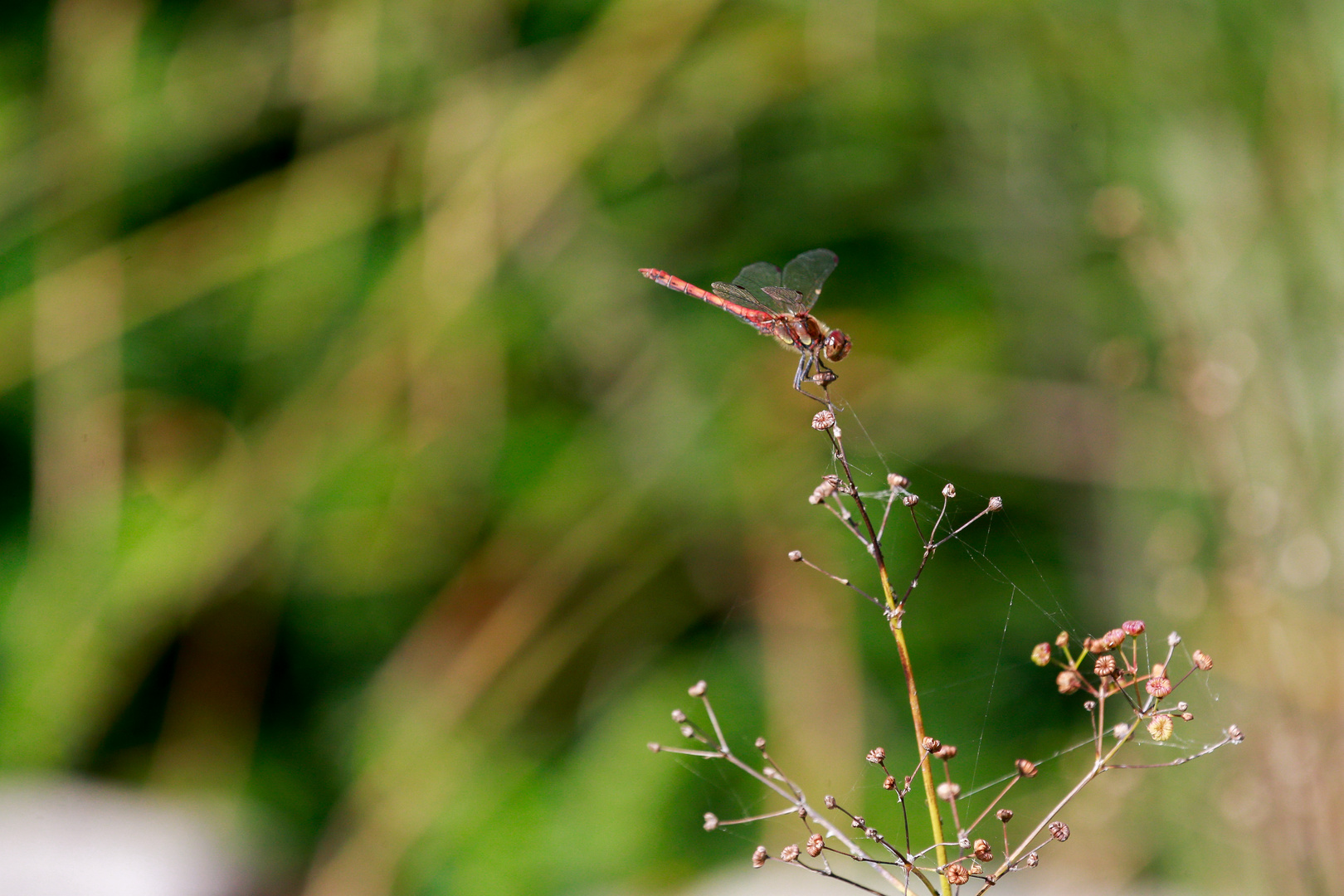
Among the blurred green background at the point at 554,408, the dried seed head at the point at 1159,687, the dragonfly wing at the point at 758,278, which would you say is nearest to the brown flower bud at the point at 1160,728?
the dried seed head at the point at 1159,687

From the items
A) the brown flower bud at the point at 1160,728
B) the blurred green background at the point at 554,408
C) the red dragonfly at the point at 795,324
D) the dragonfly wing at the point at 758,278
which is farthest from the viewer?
the blurred green background at the point at 554,408

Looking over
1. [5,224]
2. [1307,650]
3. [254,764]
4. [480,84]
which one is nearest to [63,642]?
[254,764]

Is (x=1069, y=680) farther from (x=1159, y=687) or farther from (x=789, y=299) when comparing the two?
(x=789, y=299)

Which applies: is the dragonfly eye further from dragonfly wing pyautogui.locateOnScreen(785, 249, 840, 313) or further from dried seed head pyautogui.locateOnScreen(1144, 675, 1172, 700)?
dried seed head pyautogui.locateOnScreen(1144, 675, 1172, 700)

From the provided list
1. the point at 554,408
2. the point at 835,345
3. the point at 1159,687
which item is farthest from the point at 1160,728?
the point at 554,408

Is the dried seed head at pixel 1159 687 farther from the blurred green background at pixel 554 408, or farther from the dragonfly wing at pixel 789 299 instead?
the blurred green background at pixel 554 408

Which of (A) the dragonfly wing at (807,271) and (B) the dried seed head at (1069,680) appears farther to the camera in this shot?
(A) the dragonfly wing at (807,271)

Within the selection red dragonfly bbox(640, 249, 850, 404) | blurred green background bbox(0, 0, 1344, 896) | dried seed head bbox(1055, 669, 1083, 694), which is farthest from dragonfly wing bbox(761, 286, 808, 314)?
blurred green background bbox(0, 0, 1344, 896)
